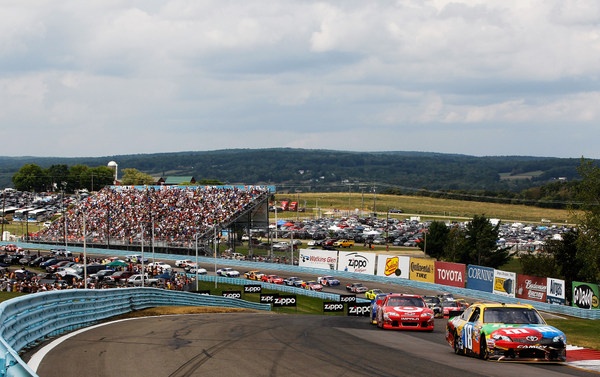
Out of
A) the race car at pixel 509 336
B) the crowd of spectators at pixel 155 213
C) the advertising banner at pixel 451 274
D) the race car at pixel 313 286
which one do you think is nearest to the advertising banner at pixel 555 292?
the advertising banner at pixel 451 274

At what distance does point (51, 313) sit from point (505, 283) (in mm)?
45148

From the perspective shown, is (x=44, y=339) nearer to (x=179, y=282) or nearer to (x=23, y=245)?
(x=179, y=282)

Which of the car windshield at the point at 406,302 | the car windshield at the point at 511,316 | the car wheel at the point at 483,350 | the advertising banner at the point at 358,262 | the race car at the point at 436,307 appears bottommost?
the advertising banner at the point at 358,262

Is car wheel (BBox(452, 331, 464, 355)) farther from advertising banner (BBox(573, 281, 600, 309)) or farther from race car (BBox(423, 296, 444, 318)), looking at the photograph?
advertising banner (BBox(573, 281, 600, 309))

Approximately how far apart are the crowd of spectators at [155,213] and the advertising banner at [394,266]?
23931mm

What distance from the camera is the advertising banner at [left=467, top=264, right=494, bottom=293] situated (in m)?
59.4

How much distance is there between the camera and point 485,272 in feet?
198

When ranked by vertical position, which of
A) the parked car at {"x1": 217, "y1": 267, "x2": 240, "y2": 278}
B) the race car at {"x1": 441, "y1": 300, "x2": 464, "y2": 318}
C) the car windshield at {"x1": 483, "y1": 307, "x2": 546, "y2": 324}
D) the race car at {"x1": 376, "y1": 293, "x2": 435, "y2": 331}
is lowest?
the parked car at {"x1": 217, "y1": 267, "x2": 240, "y2": 278}

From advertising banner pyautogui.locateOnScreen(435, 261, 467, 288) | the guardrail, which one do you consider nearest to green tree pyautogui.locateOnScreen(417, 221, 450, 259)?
advertising banner pyautogui.locateOnScreen(435, 261, 467, 288)

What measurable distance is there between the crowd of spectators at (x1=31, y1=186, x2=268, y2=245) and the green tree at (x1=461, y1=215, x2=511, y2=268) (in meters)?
25.3

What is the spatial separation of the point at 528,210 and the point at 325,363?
19409cm

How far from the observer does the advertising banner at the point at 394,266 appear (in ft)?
232

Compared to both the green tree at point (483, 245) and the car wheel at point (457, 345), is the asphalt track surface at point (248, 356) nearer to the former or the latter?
the car wheel at point (457, 345)

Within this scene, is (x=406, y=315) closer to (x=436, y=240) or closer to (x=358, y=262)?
(x=358, y=262)
